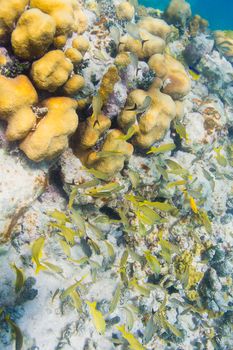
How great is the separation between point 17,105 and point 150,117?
2.17 metres

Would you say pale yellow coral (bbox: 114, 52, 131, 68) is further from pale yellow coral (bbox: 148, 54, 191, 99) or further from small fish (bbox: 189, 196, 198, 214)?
small fish (bbox: 189, 196, 198, 214)

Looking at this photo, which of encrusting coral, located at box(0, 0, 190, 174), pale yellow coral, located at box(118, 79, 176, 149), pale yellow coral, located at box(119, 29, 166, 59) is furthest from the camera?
pale yellow coral, located at box(119, 29, 166, 59)

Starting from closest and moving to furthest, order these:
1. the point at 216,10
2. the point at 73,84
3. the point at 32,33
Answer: the point at 32,33 → the point at 73,84 → the point at 216,10

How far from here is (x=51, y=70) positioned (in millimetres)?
3771

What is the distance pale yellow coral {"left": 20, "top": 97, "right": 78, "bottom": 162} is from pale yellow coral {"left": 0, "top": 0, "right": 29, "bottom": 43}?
95 centimetres

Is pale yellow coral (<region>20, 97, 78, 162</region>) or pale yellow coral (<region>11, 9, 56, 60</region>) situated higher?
pale yellow coral (<region>11, 9, 56, 60</region>)

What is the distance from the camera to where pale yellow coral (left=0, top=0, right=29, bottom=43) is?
3629mm

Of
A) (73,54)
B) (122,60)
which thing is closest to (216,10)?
(122,60)

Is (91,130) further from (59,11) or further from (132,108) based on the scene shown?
(59,11)

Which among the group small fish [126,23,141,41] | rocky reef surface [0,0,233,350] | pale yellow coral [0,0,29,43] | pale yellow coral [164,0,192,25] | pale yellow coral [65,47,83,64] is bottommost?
rocky reef surface [0,0,233,350]

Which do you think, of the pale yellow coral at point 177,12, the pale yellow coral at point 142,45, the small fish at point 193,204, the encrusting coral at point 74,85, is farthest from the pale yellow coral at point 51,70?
the pale yellow coral at point 177,12

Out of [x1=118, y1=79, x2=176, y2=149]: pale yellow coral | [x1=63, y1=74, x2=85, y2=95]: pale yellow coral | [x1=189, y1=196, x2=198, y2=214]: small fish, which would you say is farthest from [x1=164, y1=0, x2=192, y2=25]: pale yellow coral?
[x1=63, y1=74, x2=85, y2=95]: pale yellow coral

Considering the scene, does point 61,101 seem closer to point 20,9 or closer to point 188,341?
point 20,9

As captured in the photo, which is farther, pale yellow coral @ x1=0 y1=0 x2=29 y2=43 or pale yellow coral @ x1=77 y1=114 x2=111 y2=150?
pale yellow coral @ x1=77 y1=114 x2=111 y2=150
